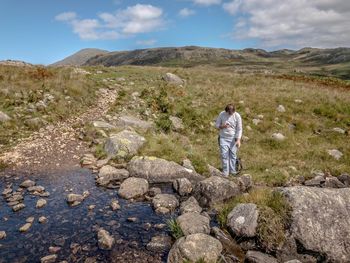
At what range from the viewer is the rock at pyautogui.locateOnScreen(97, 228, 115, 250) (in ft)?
28.2

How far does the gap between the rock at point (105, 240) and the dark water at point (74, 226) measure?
0.13 m

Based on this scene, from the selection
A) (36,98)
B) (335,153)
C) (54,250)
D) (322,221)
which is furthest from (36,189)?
(335,153)

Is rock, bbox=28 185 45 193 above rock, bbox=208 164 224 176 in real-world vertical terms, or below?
above

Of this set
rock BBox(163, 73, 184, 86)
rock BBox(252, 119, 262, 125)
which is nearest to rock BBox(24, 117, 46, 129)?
rock BBox(252, 119, 262, 125)

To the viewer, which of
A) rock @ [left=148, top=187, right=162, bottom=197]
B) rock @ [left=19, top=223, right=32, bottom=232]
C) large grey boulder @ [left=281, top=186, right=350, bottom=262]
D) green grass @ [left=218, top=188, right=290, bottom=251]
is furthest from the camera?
rock @ [left=148, top=187, right=162, bottom=197]

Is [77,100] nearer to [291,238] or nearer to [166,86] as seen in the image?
[166,86]

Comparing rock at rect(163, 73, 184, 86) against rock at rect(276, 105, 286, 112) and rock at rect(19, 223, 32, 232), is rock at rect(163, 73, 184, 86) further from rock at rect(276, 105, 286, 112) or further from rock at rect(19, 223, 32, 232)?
rock at rect(19, 223, 32, 232)

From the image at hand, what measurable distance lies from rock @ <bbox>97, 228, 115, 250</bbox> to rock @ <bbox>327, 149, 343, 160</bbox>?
1240cm

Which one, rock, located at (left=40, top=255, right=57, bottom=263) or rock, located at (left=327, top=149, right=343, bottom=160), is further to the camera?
rock, located at (left=327, top=149, right=343, bottom=160)

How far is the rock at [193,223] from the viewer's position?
920cm

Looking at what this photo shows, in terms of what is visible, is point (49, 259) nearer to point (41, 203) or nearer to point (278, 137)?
point (41, 203)

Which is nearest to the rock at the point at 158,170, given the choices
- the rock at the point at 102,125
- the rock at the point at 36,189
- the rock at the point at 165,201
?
the rock at the point at 165,201

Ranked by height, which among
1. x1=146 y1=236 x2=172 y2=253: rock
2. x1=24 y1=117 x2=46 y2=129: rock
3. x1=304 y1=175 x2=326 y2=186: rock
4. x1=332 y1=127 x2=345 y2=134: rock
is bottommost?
x1=304 y1=175 x2=326 y2=186: rock

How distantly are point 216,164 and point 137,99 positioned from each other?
10904 mm
